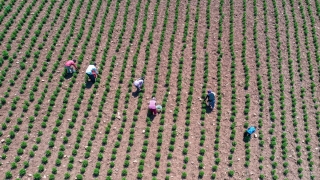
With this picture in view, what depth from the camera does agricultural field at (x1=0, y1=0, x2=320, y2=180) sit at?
1639 centimetres

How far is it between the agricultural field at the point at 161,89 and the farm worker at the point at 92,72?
0.55 m

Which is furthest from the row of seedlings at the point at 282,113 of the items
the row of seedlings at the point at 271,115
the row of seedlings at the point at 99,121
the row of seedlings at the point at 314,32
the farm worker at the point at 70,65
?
the farm worker at the point at 70,65

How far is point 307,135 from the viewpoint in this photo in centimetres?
1784

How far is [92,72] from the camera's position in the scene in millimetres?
18750

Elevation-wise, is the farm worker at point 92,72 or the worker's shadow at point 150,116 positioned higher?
the farm worker at point 92,72

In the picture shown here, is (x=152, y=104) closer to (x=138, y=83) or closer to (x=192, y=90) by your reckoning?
(x=138, y=83)

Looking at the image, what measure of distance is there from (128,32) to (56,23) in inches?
206

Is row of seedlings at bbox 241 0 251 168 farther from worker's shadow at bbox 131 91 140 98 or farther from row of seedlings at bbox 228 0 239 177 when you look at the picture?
worker's shadow at bbox 131 91 140 98

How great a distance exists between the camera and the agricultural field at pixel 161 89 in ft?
53.8

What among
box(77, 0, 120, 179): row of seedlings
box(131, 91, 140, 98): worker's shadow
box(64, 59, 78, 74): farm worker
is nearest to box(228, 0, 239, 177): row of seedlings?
box(131, 91, 140, 98): worker's shadow

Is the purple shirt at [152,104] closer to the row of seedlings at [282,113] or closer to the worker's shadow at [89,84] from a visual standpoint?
the worker's shadow at [89,84]

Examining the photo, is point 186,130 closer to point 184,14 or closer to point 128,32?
point 128,32

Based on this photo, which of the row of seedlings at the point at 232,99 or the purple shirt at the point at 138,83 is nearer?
the row of seedlings at the point at 232,99

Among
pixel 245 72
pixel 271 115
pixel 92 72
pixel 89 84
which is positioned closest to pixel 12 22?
pixel 89 84
